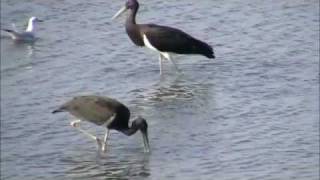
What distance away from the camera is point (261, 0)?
17.9m

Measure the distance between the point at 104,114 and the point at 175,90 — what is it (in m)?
2.55

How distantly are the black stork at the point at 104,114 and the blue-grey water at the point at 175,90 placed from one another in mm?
192

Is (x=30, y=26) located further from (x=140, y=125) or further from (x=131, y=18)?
(x=140, y=125)

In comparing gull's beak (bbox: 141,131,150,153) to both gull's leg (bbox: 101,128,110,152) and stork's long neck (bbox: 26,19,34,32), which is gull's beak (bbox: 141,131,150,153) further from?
stork's long neck (bbox: 26,19,34,32)

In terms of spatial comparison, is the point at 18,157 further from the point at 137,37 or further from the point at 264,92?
the point at 137,37

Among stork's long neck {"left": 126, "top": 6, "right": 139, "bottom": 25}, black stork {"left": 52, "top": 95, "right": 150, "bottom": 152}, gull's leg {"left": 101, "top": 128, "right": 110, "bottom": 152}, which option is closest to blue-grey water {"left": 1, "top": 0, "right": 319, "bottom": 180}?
gull's leg {"left": 101, "top": 128, "right": 110, "bottom": 152}

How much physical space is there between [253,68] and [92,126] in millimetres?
3072

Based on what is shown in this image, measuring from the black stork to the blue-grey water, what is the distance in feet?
0.63

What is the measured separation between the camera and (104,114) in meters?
10.5

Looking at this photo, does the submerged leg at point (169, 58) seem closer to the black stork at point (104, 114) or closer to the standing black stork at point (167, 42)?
the standing black stork at point (167, 42)

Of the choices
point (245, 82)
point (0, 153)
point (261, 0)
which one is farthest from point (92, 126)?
point (261, 0)

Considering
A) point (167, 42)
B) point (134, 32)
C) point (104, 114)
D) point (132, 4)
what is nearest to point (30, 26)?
point (132, 4)

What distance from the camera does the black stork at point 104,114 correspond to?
10.5 metres

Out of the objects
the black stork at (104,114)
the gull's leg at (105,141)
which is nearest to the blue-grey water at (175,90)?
the gull's leg at (105,141)
